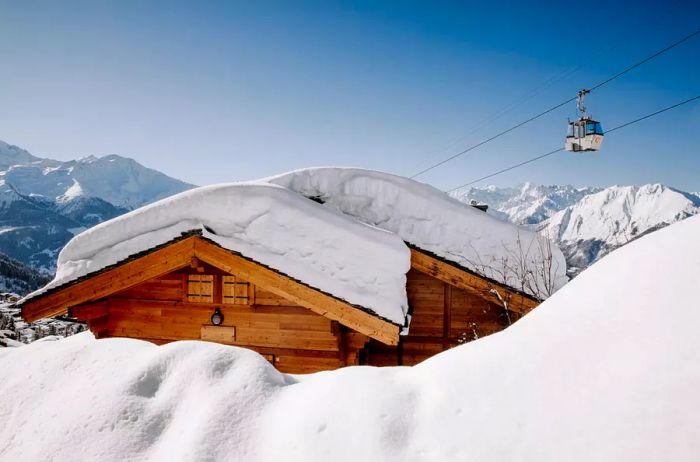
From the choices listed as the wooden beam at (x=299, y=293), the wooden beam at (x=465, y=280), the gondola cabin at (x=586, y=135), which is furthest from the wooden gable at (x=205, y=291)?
the gondola cabin at (x=586, y=135)

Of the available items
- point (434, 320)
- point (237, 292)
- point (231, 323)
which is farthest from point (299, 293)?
point (434, 320)

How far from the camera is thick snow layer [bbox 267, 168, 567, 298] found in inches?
306

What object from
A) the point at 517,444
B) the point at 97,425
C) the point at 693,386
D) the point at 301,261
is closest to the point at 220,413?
the point at 97,425

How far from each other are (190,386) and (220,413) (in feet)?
0.91

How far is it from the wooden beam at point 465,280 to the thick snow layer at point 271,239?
0.66 m

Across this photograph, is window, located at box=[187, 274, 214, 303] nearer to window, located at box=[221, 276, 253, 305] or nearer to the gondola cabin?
window, located at box=[221, 276, 253, 305]

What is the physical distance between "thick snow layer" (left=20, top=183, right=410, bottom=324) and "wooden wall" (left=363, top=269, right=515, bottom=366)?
125 centimetres

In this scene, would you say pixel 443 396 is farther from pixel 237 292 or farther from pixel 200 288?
pixel 200 288

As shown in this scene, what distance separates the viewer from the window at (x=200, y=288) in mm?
6688

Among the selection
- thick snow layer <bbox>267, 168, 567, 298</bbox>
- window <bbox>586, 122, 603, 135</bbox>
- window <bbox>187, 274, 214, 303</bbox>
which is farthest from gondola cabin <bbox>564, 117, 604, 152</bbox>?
window <bbox>187, 274, 214, 303</bbox>

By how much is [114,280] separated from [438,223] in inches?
256

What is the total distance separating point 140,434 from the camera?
5.67 ft

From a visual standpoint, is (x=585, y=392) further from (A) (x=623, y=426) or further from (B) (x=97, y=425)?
(B) (x=97, y=425)

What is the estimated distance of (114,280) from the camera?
20.8 ft
